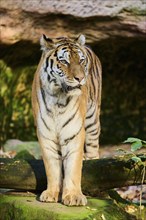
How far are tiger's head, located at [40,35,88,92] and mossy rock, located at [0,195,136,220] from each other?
985 millimetres

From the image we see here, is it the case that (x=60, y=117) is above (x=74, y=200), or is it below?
above

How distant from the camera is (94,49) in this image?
33.5ft

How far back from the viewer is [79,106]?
5867 mm

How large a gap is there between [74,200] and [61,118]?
0.71m

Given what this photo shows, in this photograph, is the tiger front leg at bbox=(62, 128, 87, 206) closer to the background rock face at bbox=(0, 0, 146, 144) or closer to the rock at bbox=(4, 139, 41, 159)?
the background rock face at bbox=(0, 0, 146, 144)

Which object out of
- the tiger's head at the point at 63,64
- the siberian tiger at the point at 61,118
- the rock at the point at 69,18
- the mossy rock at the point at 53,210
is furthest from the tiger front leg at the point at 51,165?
the rock at the point at 69,18

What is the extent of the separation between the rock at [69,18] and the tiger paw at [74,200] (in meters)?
3.55

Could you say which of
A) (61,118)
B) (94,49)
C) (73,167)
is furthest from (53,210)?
(94,49)

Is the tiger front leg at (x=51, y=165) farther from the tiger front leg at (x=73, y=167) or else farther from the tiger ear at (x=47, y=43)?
the tiger ear at (x=47, y=43)

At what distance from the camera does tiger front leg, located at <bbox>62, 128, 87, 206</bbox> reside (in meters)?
5.69

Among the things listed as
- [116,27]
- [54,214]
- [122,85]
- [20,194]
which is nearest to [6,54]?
[116,27]

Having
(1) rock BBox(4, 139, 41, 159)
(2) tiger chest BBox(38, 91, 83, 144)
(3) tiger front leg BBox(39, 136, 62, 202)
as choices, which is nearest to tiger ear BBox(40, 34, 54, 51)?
(2) tiger chest BBox(38, 91, 83, 144)

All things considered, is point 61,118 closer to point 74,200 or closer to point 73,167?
point 73,167

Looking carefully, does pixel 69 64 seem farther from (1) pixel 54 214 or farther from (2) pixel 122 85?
(2) pixel 122 85
